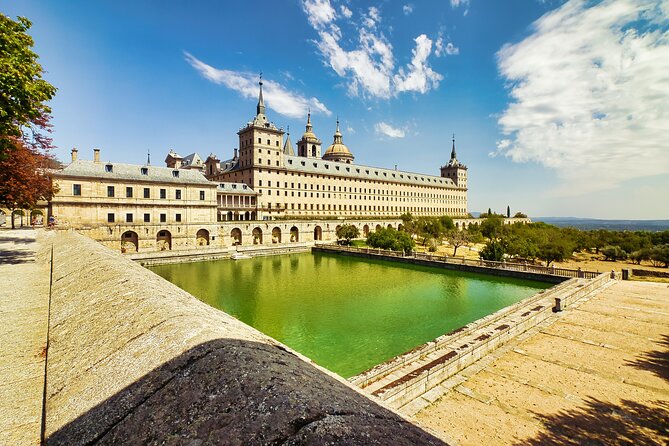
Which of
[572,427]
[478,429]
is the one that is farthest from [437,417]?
[572,427]

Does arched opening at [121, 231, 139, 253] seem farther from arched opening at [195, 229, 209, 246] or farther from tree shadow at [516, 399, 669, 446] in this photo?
tree shadow at [516, 399, 669, 446]

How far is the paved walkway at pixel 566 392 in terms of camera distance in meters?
7.66

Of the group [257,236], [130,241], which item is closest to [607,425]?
[130,241]

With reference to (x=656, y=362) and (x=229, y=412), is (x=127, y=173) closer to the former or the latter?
(x=229, y=412)

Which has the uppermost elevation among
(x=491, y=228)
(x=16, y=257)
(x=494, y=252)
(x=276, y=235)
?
(x=16, y=257)

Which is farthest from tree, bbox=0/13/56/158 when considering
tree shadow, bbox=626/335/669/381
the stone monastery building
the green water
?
the stone monastery building

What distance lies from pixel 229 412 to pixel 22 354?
3.74 meters

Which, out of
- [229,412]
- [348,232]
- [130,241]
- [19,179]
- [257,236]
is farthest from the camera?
[348,232]

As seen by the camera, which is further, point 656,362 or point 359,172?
point 359,172

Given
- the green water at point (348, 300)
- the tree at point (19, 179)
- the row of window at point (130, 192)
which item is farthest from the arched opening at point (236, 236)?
the tree at point (19, 179)

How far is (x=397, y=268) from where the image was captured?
3653 cm

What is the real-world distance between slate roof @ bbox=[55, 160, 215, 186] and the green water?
13.7 m

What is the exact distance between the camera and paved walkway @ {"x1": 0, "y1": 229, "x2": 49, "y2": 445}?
2.39 metres

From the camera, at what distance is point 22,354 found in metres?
3.71
